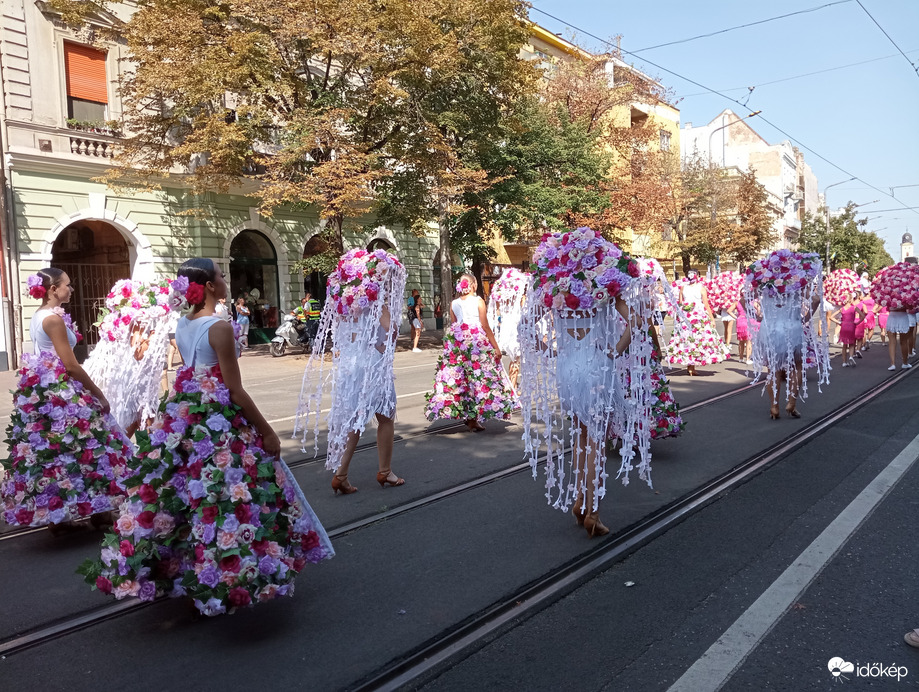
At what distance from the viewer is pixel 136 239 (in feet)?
64.6

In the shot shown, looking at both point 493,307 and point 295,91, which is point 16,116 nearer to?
point 295,91

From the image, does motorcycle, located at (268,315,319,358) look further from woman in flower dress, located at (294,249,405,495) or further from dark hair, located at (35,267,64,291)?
dark hair, located at (35,267,64,291)

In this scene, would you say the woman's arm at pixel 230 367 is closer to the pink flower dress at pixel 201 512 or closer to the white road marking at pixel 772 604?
the pink flower dress at pixel 201 512

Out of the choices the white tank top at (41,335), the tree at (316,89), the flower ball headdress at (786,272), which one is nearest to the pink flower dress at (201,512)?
the white tank top at (41,335)

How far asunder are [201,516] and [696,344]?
10.9m

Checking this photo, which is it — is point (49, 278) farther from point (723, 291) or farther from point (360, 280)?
point (723, 291)

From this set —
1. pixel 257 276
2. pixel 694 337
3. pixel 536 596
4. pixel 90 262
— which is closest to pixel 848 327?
pixel 694 337

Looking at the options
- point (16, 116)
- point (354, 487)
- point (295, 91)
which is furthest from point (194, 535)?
point (16, 116)

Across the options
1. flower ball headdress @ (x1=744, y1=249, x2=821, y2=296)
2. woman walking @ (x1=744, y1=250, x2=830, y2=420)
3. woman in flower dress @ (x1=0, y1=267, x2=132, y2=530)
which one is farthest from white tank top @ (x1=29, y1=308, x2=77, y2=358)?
flower ball headdress @ (x1=744, y1=249, x2=821, y2=296)

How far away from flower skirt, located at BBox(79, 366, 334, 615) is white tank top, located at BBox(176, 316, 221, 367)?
0.05 metres

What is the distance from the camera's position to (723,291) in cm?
1648

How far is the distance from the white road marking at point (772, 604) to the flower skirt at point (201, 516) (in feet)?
6.25

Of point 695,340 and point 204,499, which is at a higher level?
point 695,340

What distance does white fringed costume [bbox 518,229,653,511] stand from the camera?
4.59 m
